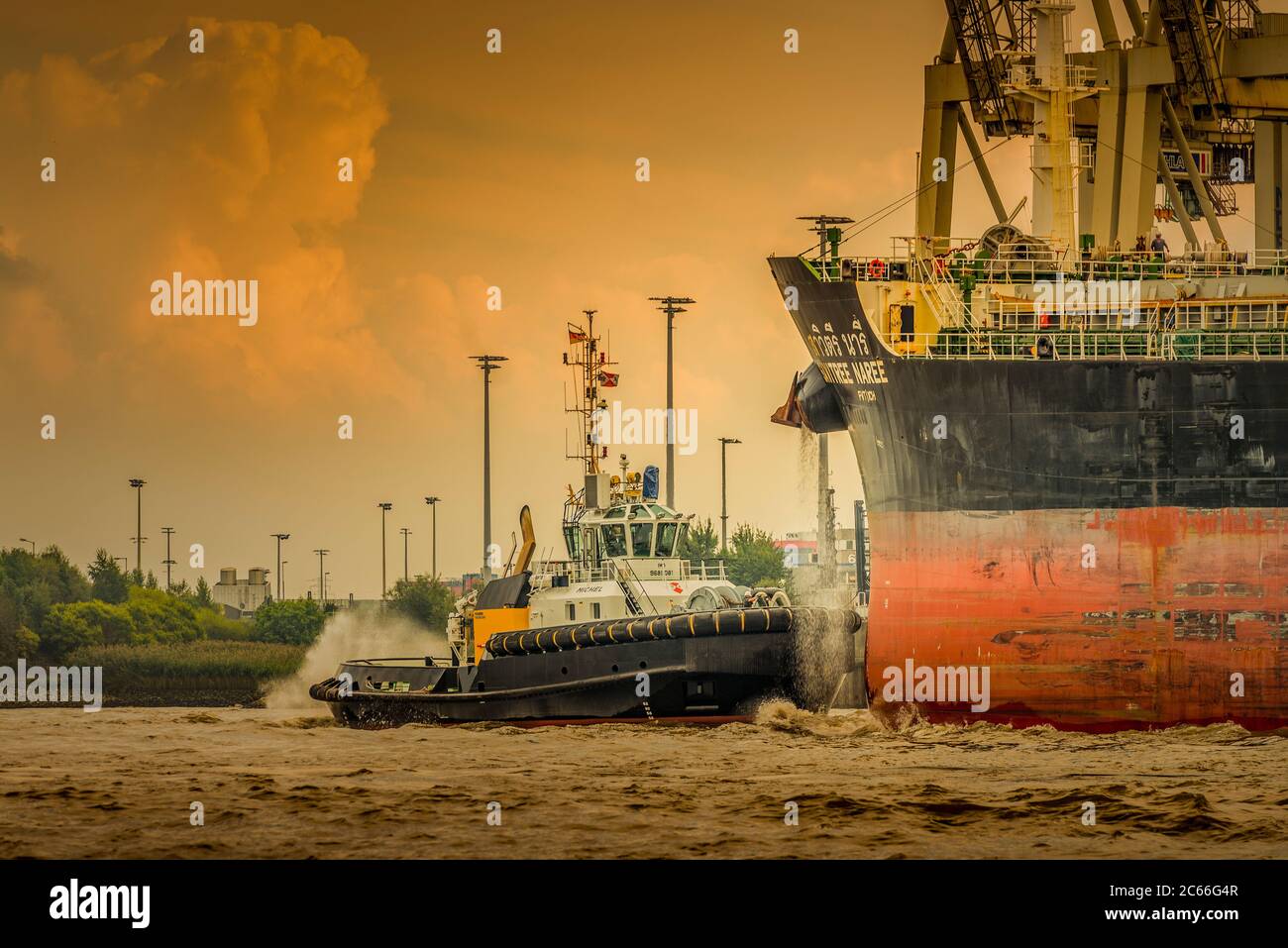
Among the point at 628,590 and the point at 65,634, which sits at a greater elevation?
the point at 628,590

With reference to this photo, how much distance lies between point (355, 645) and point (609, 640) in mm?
40329

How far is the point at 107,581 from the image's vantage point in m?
103

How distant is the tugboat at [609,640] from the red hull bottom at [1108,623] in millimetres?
2580

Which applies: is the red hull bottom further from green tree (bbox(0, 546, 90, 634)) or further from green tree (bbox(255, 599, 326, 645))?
green tree (bbox(0, 546, 90, 634))

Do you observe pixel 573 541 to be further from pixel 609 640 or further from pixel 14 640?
pixel 14 640

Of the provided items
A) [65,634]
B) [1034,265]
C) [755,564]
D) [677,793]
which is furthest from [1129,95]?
[65,634]

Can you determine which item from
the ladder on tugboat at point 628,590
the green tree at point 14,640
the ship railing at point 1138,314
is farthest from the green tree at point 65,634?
the ship railing at point 1138,314

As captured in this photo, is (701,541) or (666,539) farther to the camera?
(701,541)

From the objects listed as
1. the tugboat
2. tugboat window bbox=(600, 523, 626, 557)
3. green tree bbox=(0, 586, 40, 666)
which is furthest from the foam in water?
tugboat window bbox=(600, 523, 626, 557)

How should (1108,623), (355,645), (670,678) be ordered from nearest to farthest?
(1108,623) < (670,678) < (355,645)

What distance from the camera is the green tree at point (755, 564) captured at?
81.0 metres

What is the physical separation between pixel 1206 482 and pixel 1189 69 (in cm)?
1284
